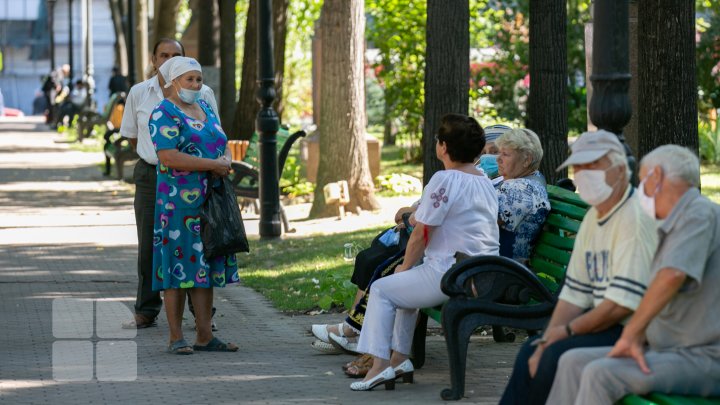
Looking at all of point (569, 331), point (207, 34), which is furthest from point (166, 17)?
point (569, 331)

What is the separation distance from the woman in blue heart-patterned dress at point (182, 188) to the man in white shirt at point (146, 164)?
0.61m

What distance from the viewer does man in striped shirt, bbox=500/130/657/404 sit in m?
5.03

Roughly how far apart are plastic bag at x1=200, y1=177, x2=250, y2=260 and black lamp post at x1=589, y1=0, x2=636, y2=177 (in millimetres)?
2549

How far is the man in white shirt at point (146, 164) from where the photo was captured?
348 inches

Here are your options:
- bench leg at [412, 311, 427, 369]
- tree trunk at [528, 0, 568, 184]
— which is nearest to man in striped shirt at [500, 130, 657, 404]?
bench leg at [412, 311, 427, 369]

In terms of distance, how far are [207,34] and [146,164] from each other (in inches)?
571

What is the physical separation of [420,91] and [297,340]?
14.5 meters

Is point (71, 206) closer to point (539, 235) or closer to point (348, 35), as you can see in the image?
point (348, 35)

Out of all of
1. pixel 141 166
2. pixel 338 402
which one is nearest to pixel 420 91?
pixel 141 166

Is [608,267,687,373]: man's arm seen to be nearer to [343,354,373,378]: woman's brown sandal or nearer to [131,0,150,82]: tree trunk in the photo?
[343,354,373,378]: woman's brown sandal

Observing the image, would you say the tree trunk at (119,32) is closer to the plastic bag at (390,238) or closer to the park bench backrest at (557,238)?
the plastic bag at (390,238)

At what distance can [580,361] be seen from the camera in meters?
5.02

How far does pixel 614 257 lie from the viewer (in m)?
5.09

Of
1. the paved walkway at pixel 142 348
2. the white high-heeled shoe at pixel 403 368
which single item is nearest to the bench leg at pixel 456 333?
the paved walkway at pixel 142 348
